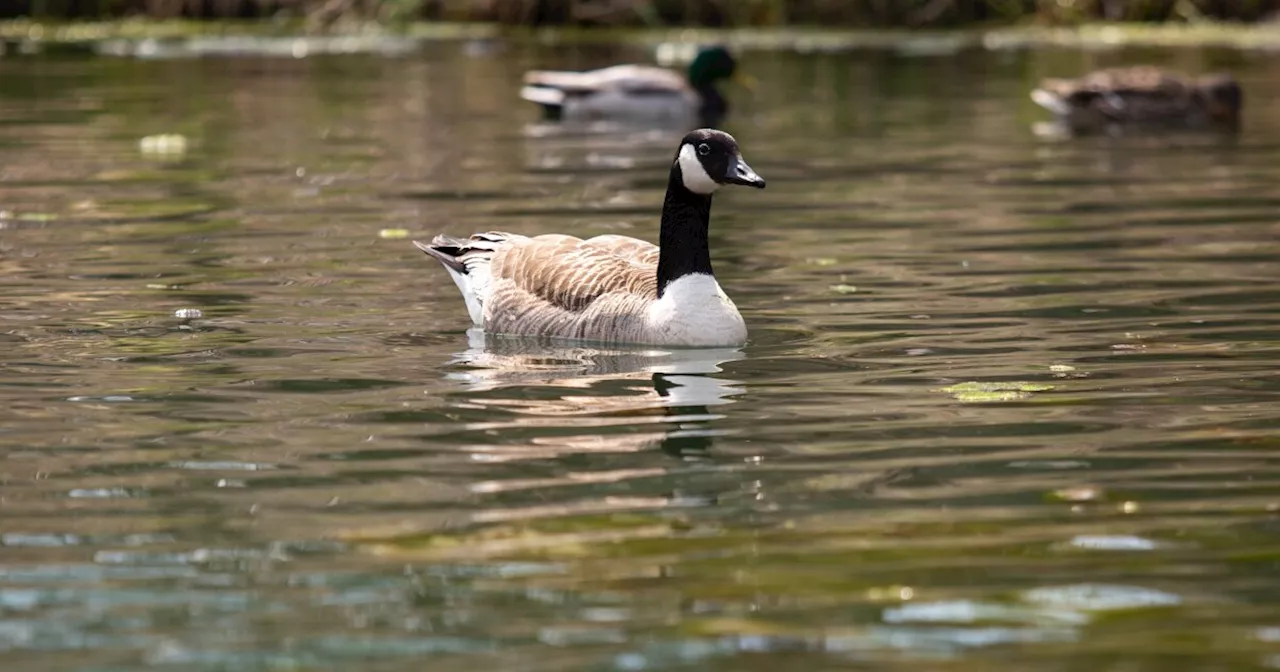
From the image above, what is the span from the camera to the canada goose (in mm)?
11023

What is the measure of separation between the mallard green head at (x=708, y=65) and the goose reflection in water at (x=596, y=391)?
15.2 meters

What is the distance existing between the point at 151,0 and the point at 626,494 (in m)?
35.2

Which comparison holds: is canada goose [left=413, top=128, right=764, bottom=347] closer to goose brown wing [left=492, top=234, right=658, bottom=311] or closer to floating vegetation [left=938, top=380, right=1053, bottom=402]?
goose brown wing [left=492, top=234, right=658, bottom=311]

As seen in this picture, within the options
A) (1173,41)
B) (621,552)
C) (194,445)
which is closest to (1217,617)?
(621,552)

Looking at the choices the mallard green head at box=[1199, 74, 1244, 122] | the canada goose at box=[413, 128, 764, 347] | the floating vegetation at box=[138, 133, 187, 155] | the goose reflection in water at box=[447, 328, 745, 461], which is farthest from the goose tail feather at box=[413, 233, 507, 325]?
the mallard green head at box=[1199, 74, 1244, 122]

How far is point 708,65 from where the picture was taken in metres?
26.8

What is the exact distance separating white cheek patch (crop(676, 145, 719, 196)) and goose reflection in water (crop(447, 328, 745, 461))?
2.81 ft

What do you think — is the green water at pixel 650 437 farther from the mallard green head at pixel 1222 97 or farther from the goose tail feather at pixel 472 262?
the mallard green head at pixel 1222 97

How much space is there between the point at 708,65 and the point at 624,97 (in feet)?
4.59

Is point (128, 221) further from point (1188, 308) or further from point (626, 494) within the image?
point (626, 494)

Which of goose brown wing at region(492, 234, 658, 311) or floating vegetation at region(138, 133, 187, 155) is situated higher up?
goose brown wing at region(492, 234, 658, 311)

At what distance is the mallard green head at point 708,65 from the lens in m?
26.8

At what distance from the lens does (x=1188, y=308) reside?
40.2ft

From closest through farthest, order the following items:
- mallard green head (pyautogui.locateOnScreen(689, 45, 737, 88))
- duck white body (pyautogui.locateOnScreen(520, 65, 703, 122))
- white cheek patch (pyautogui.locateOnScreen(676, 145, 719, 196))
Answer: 1. white cheek patch (pyautogui.locateOnScreen(676, 145, 719, 196))
2. duck white body (pyautogui.locateOnScreen(520, 65, 703, 122))
3. mallard green head (pyautogui.locateOnScreen(689, 45, 737, 88))
